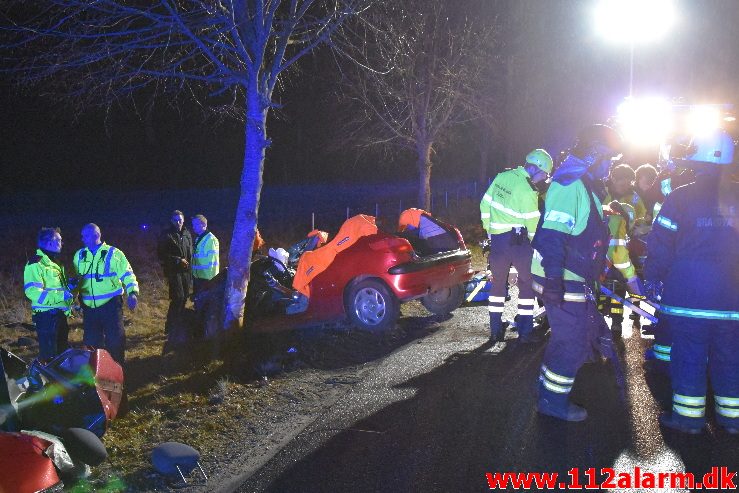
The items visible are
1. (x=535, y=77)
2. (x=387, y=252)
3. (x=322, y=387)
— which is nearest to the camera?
(x=322, y=387)

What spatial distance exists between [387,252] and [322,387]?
2201mm

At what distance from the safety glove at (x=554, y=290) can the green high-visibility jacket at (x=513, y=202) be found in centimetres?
242

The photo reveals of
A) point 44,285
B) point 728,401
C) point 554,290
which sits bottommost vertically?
point 728,401

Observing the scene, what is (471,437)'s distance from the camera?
187 inches

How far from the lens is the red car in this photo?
787cm

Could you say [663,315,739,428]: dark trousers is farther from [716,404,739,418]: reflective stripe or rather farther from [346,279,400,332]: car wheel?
[346,279,400,332]: car wheel

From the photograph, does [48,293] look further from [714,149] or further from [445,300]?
[714,149]

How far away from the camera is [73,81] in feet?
24.1

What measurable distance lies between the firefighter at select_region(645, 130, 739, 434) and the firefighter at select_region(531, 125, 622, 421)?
0.52 m

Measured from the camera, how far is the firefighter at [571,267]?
489cm

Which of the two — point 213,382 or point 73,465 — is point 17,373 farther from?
point 213,382

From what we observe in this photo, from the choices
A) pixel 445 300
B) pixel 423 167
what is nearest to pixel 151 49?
pixel 445 300

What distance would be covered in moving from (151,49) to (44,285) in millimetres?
3221

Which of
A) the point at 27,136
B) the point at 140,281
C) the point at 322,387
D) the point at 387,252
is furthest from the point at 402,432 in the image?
the point at 27,136
